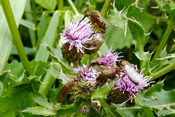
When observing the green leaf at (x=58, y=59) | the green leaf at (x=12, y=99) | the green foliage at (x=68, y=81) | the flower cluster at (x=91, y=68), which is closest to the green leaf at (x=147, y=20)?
the green foliage at (x=68, y=81)

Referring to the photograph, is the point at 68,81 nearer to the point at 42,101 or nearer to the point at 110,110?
the point at 42,101

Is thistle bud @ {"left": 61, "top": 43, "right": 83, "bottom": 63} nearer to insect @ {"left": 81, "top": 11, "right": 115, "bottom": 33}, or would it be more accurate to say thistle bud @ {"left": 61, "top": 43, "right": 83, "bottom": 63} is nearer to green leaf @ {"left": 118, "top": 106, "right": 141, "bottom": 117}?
insect @ {"left": 81, "top": 11, "right": 115, "bottom": 33}

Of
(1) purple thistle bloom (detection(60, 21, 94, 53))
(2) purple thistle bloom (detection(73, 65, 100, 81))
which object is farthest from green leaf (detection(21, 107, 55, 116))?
(1) purple thistle bloom (detection(60, 21, 94, 53))

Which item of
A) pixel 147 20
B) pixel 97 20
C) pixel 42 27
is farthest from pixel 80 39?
pixel 147 20

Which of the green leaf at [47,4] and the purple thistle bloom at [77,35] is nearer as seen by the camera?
the purple thistle bloom at [77,35]

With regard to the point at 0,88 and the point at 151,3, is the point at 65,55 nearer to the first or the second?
the point at 0,88

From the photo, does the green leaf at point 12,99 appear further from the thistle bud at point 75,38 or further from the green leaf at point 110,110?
the green leaf at point 110,110

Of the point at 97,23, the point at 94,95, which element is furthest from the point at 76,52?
the point at 94,95
